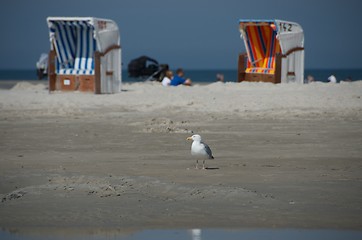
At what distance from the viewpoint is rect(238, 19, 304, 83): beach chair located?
21.7 meters

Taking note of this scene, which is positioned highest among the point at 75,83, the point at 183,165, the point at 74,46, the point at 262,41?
the point at 262,41

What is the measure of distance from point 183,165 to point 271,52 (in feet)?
49.2

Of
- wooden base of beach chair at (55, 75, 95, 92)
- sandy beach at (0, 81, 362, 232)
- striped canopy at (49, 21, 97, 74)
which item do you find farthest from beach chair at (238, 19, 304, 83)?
wooden base of beach chair at (55, 75, 95, 92)

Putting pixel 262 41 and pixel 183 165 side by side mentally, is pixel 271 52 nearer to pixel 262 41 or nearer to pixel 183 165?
pixel 262 41

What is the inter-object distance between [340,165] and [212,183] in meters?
2.01

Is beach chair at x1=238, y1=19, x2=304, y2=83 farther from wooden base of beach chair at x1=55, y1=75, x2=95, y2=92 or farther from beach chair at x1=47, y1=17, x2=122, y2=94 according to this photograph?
wooden base of beach chair at x1=55, y1=75, x2=95, y2=92

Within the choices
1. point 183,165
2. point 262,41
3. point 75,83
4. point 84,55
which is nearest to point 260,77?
point 262,41

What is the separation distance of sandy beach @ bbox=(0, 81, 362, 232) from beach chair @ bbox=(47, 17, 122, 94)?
354cm

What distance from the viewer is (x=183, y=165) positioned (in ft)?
29.8

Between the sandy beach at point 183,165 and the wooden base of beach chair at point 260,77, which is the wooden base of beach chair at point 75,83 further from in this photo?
the wooden base of beach chair at point 260,77

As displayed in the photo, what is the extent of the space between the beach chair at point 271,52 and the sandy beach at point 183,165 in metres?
4.50

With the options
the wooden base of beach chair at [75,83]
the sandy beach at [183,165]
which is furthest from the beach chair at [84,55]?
the sandy beach at [183,165]

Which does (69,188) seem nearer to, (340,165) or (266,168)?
(266,168)

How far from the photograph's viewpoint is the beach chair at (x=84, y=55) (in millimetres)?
20750
